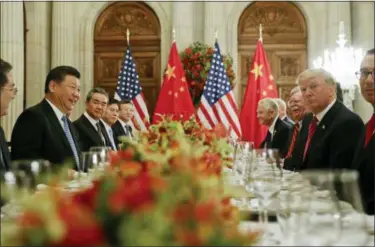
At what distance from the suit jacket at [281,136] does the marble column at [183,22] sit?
3.80m

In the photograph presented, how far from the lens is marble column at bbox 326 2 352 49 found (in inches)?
404

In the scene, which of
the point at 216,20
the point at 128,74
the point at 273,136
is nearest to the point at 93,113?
the point at 273,136

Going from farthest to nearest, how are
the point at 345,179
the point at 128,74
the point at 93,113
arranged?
the point at 128,74, the point at 93,113, the point at 345,179

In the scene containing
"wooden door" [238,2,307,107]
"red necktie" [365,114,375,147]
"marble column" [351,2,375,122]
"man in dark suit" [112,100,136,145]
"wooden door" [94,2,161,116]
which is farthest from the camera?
"wooden door" [94,2,161,116]

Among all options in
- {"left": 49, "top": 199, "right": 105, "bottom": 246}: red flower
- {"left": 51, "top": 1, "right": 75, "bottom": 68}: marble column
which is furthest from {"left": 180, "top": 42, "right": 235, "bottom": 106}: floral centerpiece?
{"left": 49, "top": 199, "right": 105, "bottom": 246}: red flower

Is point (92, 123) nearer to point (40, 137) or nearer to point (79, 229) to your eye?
point (40, 137)

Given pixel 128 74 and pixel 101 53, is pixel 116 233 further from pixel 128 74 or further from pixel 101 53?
pixel 101 53

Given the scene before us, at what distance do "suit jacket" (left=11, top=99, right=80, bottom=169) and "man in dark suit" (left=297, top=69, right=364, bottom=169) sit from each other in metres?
1.75

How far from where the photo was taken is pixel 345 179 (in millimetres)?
1414

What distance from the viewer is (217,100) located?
8992 millimetres

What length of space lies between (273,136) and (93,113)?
210 centimetres

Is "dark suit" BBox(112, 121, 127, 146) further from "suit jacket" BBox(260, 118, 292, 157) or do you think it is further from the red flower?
the red flower

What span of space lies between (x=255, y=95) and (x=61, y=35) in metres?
3.62

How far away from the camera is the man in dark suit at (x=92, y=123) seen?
19.6 feet
